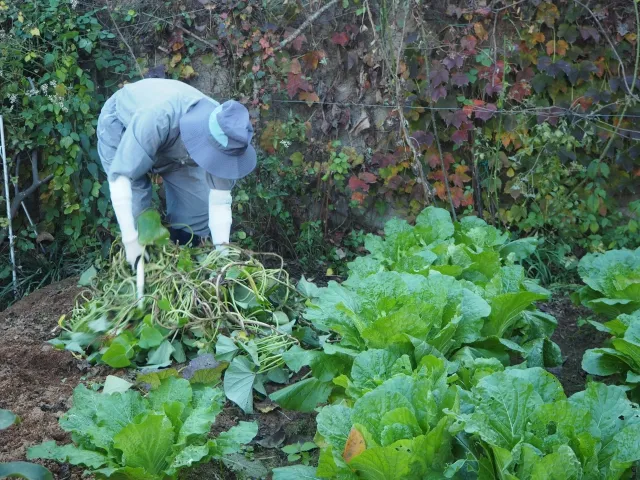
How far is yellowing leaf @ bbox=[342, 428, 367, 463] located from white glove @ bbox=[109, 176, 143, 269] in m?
2.29

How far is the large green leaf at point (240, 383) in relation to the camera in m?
3.09

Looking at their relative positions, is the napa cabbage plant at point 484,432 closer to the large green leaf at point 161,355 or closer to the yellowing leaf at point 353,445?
the yellowing leaf at point 353,445

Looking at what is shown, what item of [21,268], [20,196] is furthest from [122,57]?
[21,268]

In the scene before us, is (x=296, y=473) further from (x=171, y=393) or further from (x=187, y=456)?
(x=171, y=393)

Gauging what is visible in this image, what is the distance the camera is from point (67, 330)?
3820 millimetres

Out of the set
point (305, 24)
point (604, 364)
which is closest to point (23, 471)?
point (604, 364)

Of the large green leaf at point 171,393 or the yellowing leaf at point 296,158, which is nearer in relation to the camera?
the large green leaf at point 171,393

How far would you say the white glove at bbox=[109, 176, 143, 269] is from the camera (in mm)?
3807

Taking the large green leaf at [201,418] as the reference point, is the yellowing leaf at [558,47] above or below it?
above

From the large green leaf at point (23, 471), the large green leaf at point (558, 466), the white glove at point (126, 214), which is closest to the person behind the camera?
the large green leaf at point (23, 471)

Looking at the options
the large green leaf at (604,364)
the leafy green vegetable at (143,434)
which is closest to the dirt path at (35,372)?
the leafy green vegetable at (143,434)

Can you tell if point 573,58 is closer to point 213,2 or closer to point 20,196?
point 213,2

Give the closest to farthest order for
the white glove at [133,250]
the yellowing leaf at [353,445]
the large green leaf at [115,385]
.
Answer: the yellowing leaf at [353,445] → the large green leaf at [115,385] → the white glove at [133,250]

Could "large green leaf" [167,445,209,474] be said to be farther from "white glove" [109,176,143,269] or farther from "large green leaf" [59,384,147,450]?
"white glove" [109,176,143,269]
